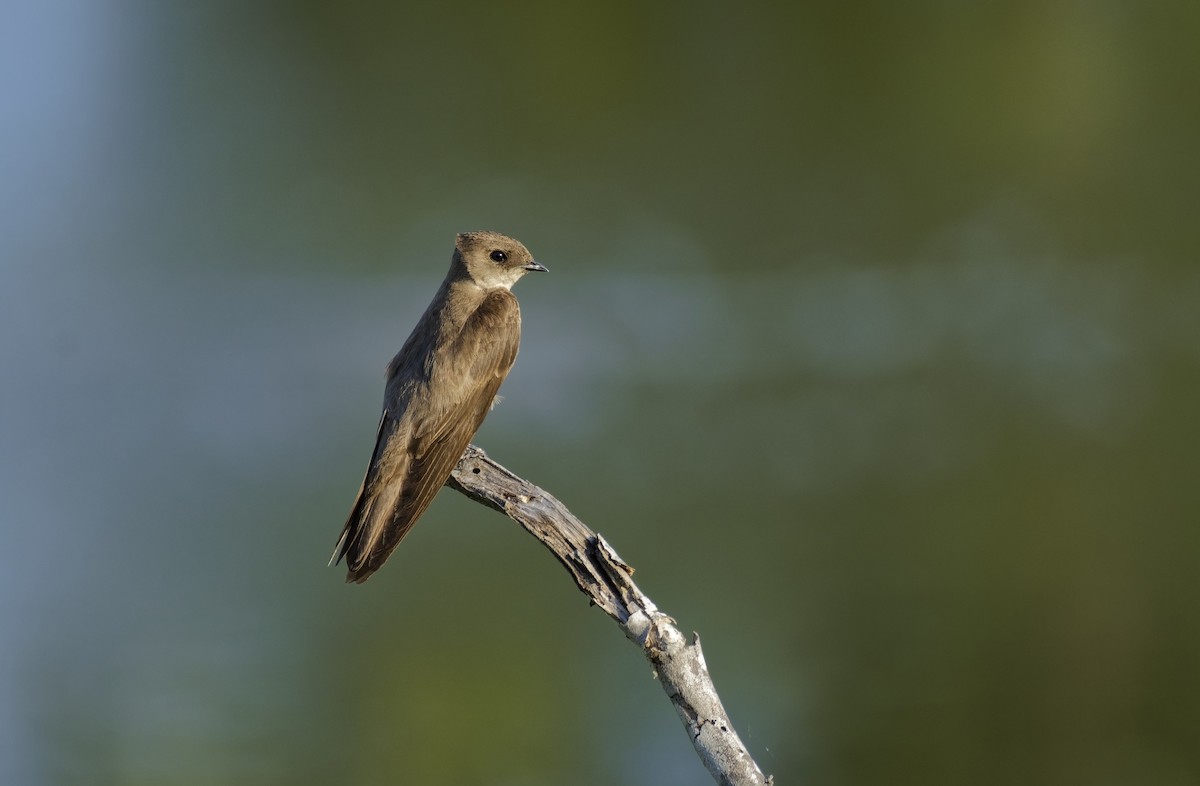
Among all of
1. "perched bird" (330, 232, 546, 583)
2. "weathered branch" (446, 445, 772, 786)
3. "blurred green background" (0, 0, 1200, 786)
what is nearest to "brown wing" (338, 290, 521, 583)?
"perched bird" (330, 232, 546, 583)

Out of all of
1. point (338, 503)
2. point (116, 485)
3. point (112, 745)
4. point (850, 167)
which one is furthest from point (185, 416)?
point (850, 167)

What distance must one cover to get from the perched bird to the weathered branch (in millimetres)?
321

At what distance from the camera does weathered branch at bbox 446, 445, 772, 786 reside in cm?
171

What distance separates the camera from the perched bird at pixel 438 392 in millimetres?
2320

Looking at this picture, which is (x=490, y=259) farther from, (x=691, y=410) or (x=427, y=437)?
(x=691, y=410)

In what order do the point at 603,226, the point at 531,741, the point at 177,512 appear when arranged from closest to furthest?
the point at 531,741
the point at 177,512
the point at 603,226

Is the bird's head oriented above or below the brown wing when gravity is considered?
above

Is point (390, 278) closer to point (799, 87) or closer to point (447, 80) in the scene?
point (447, 80)

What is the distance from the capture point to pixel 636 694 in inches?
195

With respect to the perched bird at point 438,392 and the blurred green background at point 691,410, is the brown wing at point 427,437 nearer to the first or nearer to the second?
the perched bird at point 438,392

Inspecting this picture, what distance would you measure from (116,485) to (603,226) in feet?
9.55

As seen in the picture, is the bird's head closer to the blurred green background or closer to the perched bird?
the perched bird

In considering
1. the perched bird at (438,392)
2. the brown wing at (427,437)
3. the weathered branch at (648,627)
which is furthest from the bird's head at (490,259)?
the weathered branch at (648,627)

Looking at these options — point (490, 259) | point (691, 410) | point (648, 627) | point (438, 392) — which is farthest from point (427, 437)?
point (691, 410)
